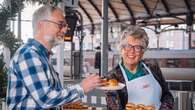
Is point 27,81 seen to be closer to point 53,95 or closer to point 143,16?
point 53,95

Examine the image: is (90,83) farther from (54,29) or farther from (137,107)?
(137,107)

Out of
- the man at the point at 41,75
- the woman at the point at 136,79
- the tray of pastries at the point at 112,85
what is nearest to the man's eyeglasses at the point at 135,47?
the woman at the point at 136,79

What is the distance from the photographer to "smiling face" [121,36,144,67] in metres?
2.75

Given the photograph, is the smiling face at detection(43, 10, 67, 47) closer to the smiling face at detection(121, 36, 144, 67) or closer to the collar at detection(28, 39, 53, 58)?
the collar at detection(28, 39, 53, 58)

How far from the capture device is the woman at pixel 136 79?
273 centimetres

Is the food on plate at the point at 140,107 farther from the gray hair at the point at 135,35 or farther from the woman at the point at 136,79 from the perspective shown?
the gray hair at the point at 135,35

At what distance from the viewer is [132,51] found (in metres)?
2.75

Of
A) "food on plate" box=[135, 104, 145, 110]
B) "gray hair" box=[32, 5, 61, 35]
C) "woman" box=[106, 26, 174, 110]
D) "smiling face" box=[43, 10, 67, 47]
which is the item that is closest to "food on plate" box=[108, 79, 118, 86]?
"woman" box=[106, 26, 174, 110]

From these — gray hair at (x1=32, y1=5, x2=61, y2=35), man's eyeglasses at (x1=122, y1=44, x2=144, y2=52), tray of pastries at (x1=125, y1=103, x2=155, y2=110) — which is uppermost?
gray hair at (x1=32, y1=5, x2=61, y2=35)

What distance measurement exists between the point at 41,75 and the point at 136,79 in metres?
0.86

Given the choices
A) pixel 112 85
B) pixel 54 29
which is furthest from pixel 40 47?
pixel 112 85

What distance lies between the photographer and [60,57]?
232 inches

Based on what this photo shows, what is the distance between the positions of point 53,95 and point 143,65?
38.1 inches

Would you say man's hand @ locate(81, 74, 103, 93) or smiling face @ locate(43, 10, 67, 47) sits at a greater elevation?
smiling face @ locate(43, 10, 67, 47)
